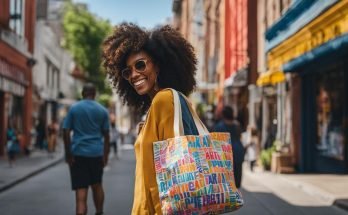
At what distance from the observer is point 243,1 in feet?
90.3

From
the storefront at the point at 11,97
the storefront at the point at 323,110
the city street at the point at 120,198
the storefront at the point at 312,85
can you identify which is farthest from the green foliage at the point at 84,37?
the city street at the point at 120,198

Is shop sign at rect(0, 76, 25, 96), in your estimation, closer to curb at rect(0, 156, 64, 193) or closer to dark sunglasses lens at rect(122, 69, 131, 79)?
curb at rect(0, 156, 64, 193)

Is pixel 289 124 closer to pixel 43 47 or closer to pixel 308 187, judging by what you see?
pixel 308 187

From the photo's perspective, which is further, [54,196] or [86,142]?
[54,196]

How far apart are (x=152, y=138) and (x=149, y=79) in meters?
0.37

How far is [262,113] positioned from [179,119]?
2001 cm

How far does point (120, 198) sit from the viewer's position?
11.1 m

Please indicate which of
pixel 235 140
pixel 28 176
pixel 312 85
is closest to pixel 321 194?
pixel 235 140

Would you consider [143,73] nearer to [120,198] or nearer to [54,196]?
[120,198]

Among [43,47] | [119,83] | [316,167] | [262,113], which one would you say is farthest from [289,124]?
[43,47]

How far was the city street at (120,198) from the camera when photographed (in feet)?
31.8

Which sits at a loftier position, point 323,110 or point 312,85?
point 312,85

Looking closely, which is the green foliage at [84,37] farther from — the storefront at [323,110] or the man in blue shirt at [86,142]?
the man in blue shirt at [86,142]

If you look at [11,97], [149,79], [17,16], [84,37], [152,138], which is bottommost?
[152,138]
